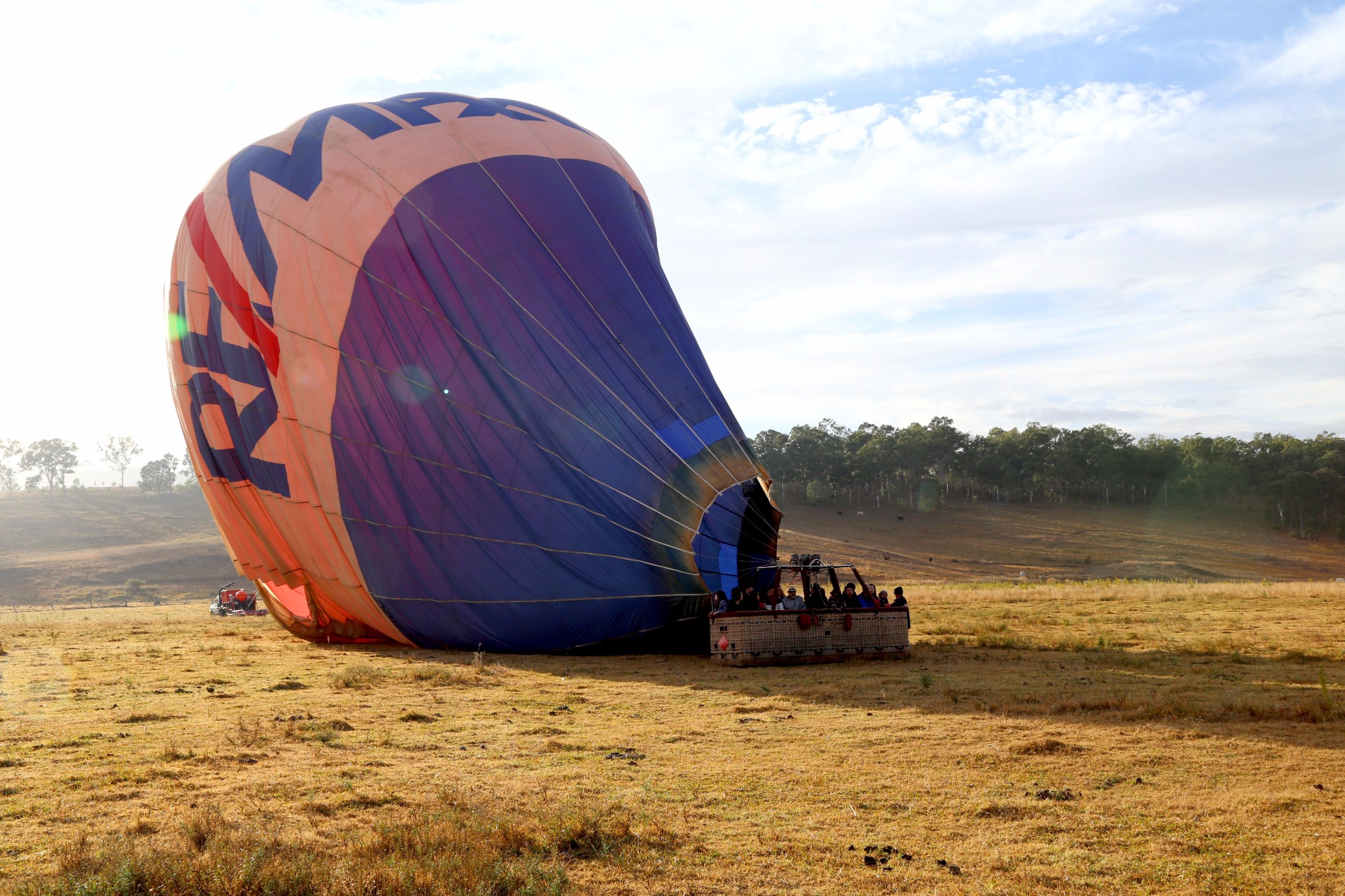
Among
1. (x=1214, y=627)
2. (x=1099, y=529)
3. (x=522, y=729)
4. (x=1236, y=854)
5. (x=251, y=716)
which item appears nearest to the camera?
(x=1236, y=854)

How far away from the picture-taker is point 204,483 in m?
20.3

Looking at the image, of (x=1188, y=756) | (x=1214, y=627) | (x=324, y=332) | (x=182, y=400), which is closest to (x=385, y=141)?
(x=324, y=332)

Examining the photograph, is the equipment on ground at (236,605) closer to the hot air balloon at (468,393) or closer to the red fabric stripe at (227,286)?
the red fabric stripe at (227,286)

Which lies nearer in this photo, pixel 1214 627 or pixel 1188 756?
pixel 1188 756

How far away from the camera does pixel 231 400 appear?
59.8 feet

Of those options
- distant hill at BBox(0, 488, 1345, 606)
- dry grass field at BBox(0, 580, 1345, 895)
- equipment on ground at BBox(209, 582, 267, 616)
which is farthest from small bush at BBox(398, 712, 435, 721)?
distant hill at BBox(0, 488, 1345, 606)

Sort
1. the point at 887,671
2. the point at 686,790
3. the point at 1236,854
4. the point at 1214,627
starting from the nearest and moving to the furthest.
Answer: the point at 1236,854 → the point at 686,790 → the point at 887,671 → the point at 1214,627

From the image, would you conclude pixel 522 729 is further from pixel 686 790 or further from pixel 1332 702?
pixel 1332 702

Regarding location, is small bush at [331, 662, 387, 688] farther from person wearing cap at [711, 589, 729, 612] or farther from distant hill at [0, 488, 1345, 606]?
distant hill at [0, 488, 1345, 606]

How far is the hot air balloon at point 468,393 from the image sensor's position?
15.4 metres

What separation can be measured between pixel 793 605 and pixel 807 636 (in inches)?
62.3

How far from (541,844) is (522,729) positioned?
3.99 metres

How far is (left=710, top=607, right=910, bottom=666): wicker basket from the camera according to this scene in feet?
47.4

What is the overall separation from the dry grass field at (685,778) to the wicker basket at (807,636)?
0.43 metres
